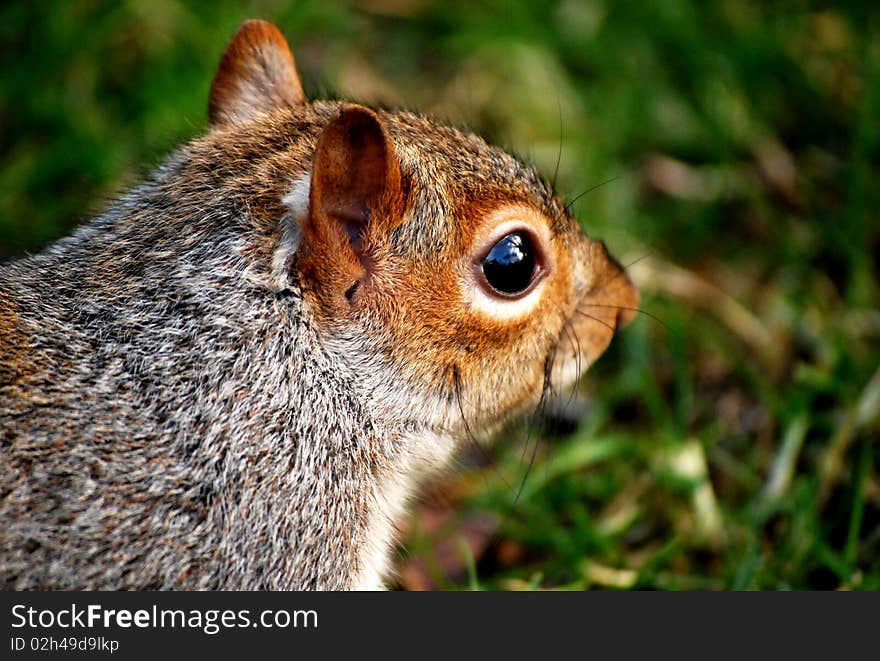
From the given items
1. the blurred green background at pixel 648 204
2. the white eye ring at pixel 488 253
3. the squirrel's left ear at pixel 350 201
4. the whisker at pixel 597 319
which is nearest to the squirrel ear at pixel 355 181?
the squirrel's left ear at pixel 350 201

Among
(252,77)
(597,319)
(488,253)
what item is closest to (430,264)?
(488,253)

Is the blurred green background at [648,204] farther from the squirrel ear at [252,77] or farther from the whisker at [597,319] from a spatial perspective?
the whisker at [597,319]

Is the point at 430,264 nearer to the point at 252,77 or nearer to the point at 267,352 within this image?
the point at 267,352

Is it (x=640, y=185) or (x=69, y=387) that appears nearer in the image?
(x=69, y=387)

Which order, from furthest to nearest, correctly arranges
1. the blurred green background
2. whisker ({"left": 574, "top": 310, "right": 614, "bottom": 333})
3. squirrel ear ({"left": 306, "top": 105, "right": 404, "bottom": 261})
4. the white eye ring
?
the blurred green background, whisker ({"left": 574, "top": 310, "right": 614, "bottom": 333}), the white eye ring, squirrel ear ({"left": 306, "top": 105, "right": 404, "bottom": 261})

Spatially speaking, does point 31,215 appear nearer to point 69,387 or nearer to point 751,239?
point 69,387

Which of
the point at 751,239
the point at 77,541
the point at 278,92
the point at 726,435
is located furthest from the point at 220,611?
the point at 751,239

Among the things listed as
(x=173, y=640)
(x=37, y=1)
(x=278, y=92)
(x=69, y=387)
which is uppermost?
(x=37, y=1)

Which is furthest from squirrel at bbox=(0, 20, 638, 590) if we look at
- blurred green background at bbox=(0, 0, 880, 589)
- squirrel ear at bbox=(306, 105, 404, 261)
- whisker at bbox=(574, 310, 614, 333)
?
blurred green background at bbox=(0, 0, 880, 589)

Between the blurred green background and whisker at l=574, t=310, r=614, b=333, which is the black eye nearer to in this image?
whisker at l=574, t=310, r=614, b=333
